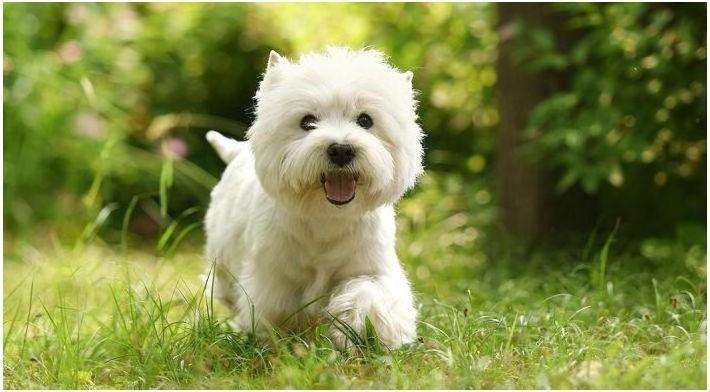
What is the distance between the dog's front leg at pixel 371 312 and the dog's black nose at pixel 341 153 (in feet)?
1.82

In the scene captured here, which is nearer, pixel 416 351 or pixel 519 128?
pixel 416 351

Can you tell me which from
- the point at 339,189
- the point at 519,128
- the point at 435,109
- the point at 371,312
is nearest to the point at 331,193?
the point at 339,189

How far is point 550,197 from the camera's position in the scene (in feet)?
21.0

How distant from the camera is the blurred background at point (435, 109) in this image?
565cm

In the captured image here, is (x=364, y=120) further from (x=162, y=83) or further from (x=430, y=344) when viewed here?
(x=162, y=83)

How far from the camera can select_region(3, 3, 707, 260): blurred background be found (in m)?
5.65

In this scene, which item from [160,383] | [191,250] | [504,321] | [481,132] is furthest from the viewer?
[481,132]

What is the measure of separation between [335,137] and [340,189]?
24cm

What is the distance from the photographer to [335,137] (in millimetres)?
3537

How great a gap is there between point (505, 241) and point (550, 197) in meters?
0.42

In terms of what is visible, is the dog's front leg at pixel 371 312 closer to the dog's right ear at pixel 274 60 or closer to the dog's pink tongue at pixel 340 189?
the dog's pink tongue at pixel 340 189

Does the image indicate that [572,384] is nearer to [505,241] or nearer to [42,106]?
[505,241]

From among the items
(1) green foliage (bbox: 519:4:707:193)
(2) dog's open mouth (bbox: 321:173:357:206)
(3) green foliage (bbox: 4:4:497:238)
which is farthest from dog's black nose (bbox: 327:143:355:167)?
(3) green foliage (bbox: 4:4:497:238)

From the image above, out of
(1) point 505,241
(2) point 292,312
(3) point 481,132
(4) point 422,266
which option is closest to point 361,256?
(2) point 292,312
